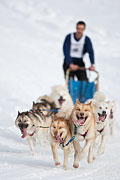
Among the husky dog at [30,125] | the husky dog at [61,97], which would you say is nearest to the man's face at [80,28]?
the husky dog at [61,97]

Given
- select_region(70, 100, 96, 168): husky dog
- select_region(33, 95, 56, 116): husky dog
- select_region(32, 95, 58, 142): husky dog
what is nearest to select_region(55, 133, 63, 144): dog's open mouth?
select_region(70, 100, 96, 168): husky dog

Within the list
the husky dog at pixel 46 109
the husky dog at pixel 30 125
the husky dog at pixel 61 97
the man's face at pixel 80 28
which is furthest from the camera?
the man's face at pixel 80 28

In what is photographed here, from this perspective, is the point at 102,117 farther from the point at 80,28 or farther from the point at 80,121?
the point at 80,28

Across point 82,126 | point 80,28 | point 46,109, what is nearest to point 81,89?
point 80,28

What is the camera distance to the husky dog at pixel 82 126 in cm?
328

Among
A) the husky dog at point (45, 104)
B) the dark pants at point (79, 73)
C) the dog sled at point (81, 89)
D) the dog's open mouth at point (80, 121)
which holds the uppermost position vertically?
the dark pants at point (79, 73)

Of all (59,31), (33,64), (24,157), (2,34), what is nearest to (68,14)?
(59,31)

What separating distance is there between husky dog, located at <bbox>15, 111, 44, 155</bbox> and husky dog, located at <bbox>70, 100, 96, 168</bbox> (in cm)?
72

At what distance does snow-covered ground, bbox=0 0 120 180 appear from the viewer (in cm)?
334

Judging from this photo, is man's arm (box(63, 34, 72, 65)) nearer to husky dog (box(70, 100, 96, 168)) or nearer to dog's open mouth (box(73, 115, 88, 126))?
husky dog (box(70, 100, 96, 168))

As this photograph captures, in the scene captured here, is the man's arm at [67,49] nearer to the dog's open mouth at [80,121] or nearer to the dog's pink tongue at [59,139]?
the dog's open mouth at [80,121]

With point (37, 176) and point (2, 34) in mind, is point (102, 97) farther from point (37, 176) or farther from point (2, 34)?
point (2, 34)

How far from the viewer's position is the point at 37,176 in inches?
114

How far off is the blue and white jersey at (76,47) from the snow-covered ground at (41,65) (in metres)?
1.44
